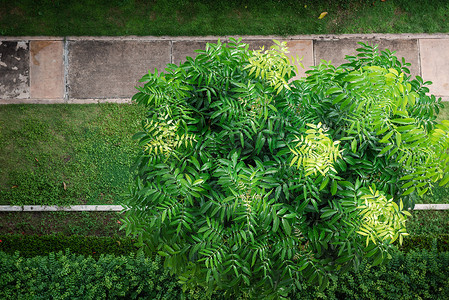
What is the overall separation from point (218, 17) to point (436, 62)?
3.90m

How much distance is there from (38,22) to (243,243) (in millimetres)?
5818

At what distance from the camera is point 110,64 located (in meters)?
6.82

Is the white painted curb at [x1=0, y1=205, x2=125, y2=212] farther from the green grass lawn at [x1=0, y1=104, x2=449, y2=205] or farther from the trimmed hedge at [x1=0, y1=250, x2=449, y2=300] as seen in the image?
the trimmed hedge at [x1=0, y1=250, x2=449, y2=300]

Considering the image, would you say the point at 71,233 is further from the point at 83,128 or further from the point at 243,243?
the point at 243,243

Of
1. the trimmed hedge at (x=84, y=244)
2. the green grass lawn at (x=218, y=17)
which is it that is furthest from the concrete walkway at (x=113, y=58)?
the trimmed hedge at (x=84, y=244)

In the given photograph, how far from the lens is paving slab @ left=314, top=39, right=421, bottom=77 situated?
6.91 m

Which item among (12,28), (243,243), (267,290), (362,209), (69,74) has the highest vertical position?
(12,28)

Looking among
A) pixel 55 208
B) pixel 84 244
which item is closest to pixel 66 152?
pixel 55 208

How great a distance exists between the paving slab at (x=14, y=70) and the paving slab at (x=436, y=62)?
22.6 feet

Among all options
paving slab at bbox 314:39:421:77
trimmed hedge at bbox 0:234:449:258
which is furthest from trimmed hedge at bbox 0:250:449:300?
paving slab at bbox 314:39:421:77

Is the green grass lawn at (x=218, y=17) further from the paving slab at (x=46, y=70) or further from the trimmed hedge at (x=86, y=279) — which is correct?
the trimmed hedge at (x=86, y=279)

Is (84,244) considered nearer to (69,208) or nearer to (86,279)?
(69,208)

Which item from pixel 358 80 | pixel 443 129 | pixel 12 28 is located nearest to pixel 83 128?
pixel 12 28

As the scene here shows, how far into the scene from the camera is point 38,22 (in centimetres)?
A: 693
